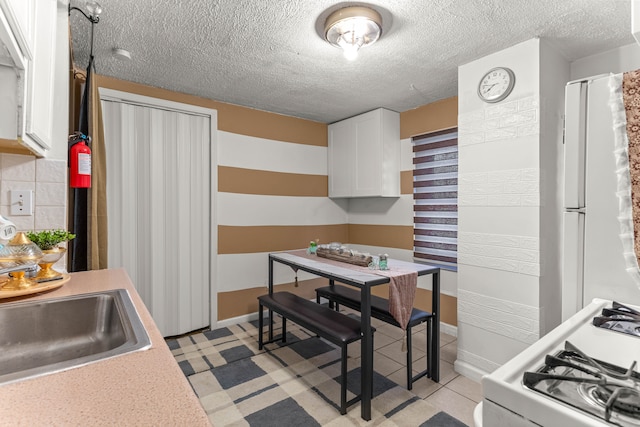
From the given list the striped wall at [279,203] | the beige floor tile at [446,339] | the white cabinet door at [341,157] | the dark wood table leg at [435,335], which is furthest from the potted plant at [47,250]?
the beige floor tile at [446,339]

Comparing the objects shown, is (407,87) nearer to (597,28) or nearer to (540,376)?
(597,28)

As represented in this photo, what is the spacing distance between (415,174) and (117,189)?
2.80 metres

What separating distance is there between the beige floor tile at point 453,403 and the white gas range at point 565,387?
1.34 meters

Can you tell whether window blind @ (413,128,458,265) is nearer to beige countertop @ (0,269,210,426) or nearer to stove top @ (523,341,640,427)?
stove top @ (523,341,640,427)

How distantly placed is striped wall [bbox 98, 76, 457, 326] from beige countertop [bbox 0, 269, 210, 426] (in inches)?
96.4

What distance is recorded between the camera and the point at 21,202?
58.1 inches

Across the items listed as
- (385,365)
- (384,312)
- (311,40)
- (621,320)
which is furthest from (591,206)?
(385,365)

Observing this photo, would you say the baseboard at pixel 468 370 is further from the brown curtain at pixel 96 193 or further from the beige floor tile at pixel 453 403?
the brown curtain at pixel 96 193

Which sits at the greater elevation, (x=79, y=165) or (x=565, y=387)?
(x=79, y=165)

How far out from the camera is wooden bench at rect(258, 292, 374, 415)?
184 cm

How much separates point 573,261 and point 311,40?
71.2 inches

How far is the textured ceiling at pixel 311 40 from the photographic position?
1646 millimetres

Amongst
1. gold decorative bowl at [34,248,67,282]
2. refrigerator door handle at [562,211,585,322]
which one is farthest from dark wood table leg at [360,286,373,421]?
gold decorative bowl at [34,248,67,282]

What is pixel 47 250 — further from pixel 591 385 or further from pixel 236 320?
pixel 236 320
